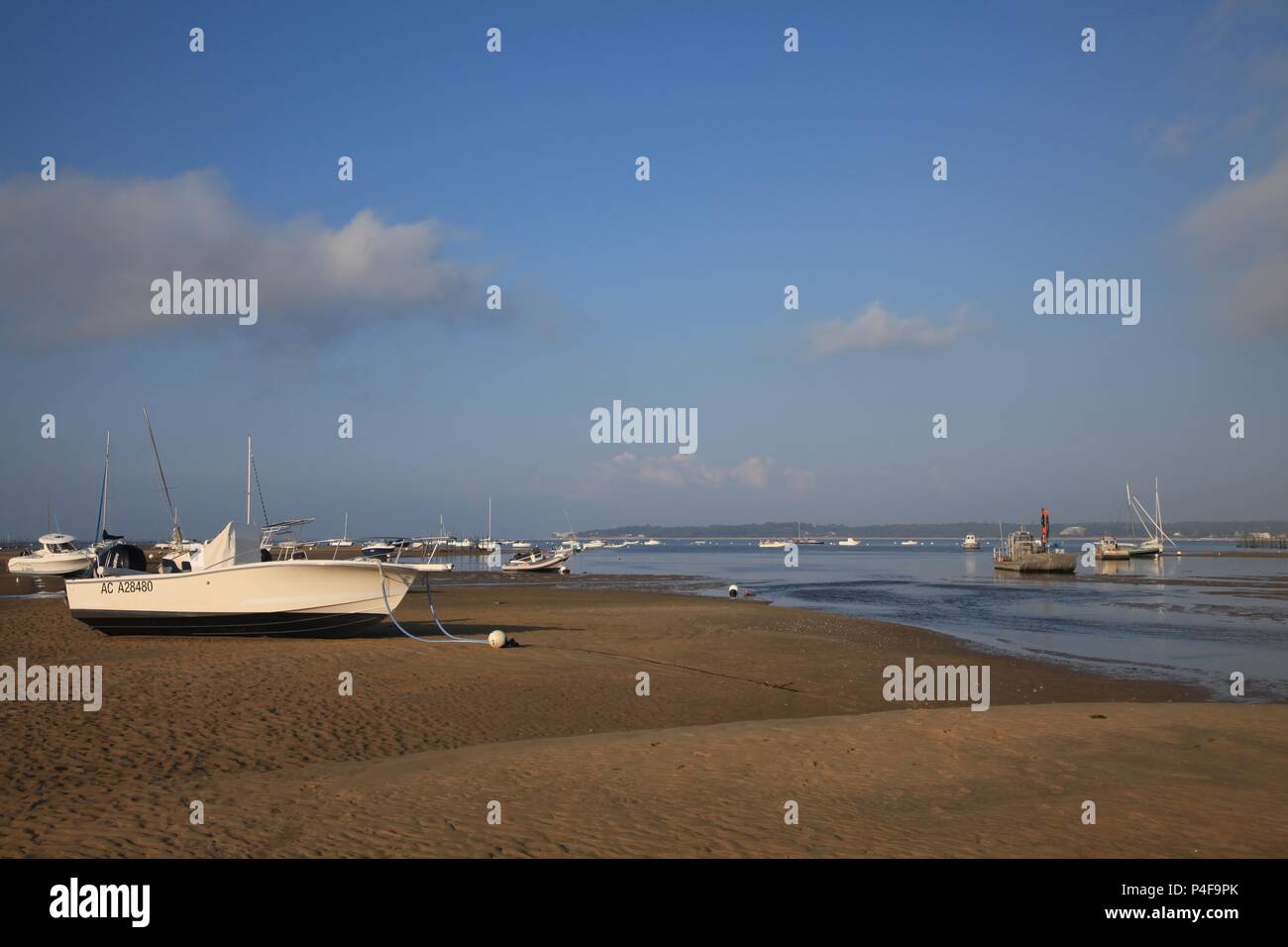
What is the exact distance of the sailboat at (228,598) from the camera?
1880cm

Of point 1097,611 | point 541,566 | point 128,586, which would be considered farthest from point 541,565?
point 128,586

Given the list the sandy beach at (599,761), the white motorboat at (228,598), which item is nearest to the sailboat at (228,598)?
the white motorboat at (228,598)

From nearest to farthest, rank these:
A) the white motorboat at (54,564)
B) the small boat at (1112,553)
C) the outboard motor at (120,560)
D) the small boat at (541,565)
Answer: the outboard motor at (120,560), the white motorboat at (54,564), the small boat at (541,565), the small boat at (1112,553)

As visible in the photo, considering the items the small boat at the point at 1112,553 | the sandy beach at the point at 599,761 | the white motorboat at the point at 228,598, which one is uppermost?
the white motorboat at the point at 228,598

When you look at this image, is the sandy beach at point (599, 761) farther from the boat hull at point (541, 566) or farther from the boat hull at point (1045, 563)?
the boat hull at point (541, 566)

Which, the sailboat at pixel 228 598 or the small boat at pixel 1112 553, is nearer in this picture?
the sailboat at pixel 228 598

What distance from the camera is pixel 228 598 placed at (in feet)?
61.8

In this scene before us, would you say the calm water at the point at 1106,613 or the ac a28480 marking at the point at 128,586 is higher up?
the ac a28480 marking at the point at 128,586

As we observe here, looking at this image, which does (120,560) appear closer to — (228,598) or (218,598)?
(218,598)

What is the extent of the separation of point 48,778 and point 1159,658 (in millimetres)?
21467

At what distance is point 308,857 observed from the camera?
6.13m

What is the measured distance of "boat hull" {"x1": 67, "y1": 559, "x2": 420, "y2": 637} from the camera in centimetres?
1880

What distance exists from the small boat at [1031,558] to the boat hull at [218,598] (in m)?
51.2
